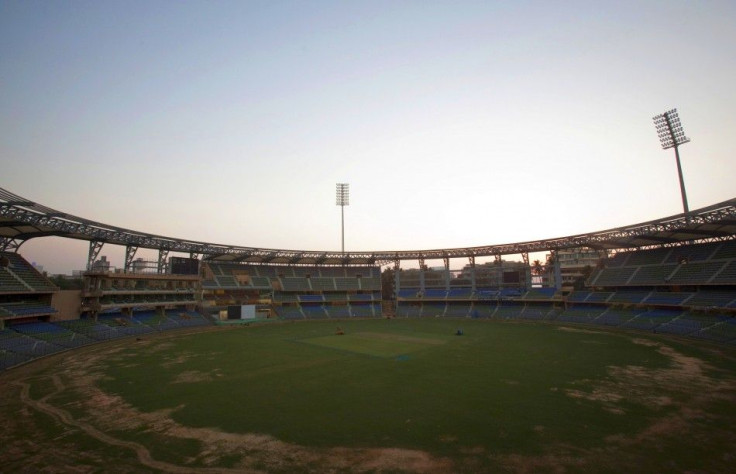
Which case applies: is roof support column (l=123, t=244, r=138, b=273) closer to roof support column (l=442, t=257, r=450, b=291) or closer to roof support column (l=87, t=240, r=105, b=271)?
roof support column (l=87, t=240, r=105, b=271)

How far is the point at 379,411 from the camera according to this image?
1770 cm

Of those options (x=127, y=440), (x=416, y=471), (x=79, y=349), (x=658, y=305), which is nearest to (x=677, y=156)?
(x=658, y=305)

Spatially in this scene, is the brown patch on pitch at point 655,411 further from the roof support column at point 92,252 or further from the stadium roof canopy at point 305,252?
the roof support column at point 92,252

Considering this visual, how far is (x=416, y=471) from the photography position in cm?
1196

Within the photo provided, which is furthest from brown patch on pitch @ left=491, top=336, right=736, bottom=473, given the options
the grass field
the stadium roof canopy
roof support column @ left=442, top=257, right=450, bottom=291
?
roof support column @ left=442, top=257, right=450, bottom=291

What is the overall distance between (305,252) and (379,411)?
54.5 metres

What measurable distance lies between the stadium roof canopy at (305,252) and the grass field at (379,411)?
14.4 metres

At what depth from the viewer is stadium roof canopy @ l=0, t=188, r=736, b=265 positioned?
35719 mm

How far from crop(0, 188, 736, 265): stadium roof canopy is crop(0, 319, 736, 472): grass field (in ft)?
47.3

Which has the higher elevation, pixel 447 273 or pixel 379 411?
pixel 447 273

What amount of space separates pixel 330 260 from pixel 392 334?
1332 inches

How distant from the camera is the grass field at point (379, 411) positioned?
12.9m

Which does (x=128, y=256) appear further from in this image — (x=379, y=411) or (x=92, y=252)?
(x=379, y=411)

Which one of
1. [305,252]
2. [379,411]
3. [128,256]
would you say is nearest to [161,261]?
[128,256]
